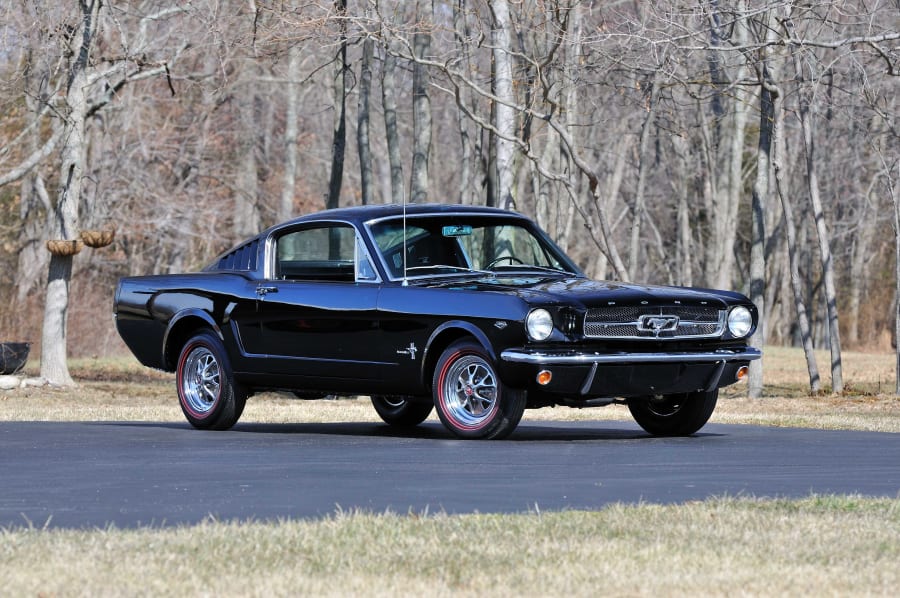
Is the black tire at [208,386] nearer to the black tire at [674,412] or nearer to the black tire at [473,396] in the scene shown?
the black tire at [473,396]

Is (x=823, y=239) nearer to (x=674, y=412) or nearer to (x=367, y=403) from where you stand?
(x=367, y=403)

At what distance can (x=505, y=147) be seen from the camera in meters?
25.1

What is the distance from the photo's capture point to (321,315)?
1305cm

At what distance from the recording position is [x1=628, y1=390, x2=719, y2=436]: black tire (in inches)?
509

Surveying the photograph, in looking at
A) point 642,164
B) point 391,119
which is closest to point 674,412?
point 391,119

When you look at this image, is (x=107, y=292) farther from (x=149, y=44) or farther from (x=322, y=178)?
(x=322, y=178)

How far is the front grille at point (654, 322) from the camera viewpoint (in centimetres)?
1174

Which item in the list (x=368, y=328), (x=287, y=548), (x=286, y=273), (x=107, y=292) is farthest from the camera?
(x=107, y=292)

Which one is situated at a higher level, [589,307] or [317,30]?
[317,30]

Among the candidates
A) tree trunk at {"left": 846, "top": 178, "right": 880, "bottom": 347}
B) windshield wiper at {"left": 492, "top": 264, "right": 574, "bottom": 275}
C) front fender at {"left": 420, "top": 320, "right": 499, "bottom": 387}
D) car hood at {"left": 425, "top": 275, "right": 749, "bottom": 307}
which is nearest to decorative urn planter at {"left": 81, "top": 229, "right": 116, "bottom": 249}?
windshield wiper at {"left": 492, "top": 264, "right": 574, "bottom": 275}

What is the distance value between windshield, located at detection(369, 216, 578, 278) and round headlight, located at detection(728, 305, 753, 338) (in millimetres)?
1452

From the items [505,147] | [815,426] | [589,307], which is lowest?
[815,426]

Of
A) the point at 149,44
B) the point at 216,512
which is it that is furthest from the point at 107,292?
the point at 216,512

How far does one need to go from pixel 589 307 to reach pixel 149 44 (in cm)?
1888
